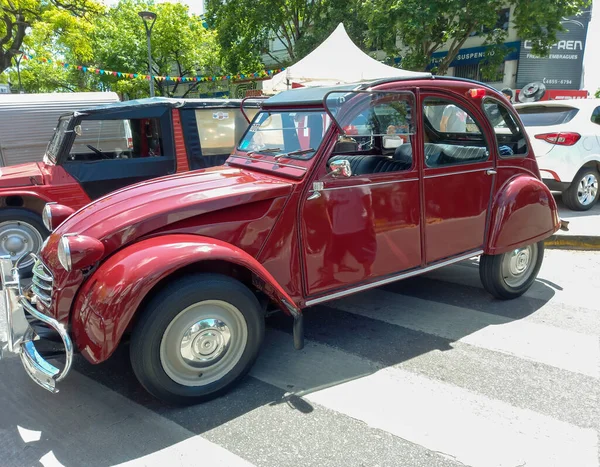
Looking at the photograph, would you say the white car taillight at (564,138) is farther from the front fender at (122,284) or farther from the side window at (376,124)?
the front fender at (122,284)

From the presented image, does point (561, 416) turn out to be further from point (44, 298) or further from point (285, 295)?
point (44, 298)

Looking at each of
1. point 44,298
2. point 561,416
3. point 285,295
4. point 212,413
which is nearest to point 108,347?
point 44,298

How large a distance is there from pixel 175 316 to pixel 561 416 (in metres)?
2.44

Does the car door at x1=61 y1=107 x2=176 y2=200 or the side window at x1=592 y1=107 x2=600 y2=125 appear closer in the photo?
the car door at x1=61 y1=107 x2=176 y2=200

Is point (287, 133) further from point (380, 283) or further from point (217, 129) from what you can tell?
point (217, 129)

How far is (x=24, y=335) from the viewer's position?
104 inches

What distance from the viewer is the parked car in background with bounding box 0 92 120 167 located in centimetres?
804

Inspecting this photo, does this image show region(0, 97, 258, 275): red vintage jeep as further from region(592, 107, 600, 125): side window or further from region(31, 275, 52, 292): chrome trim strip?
region(592, 107, 600, 125): side window

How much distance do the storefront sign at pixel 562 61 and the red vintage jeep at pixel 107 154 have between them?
16834mm

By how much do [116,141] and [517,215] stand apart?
540 cm

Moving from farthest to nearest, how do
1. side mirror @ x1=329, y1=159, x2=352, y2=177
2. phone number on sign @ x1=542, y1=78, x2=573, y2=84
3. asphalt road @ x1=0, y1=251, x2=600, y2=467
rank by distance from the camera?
phone number on sign @ x1=542, y1=78, x2=573, y2=84 < side mirror @ x1=329, y1=159, x2=352, y2=177 < asphalt road @ x1=0, y1=251, x2=600, y2=467

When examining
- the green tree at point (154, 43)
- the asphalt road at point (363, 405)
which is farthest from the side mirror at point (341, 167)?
the green tree at point (154, 43)

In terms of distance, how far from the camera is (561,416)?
276cm

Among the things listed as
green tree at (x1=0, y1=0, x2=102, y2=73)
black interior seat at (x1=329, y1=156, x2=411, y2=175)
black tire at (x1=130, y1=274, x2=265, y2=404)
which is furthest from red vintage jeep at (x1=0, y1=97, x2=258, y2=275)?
green tree at (x1=0, y1=0, x2=102, y2=73)
